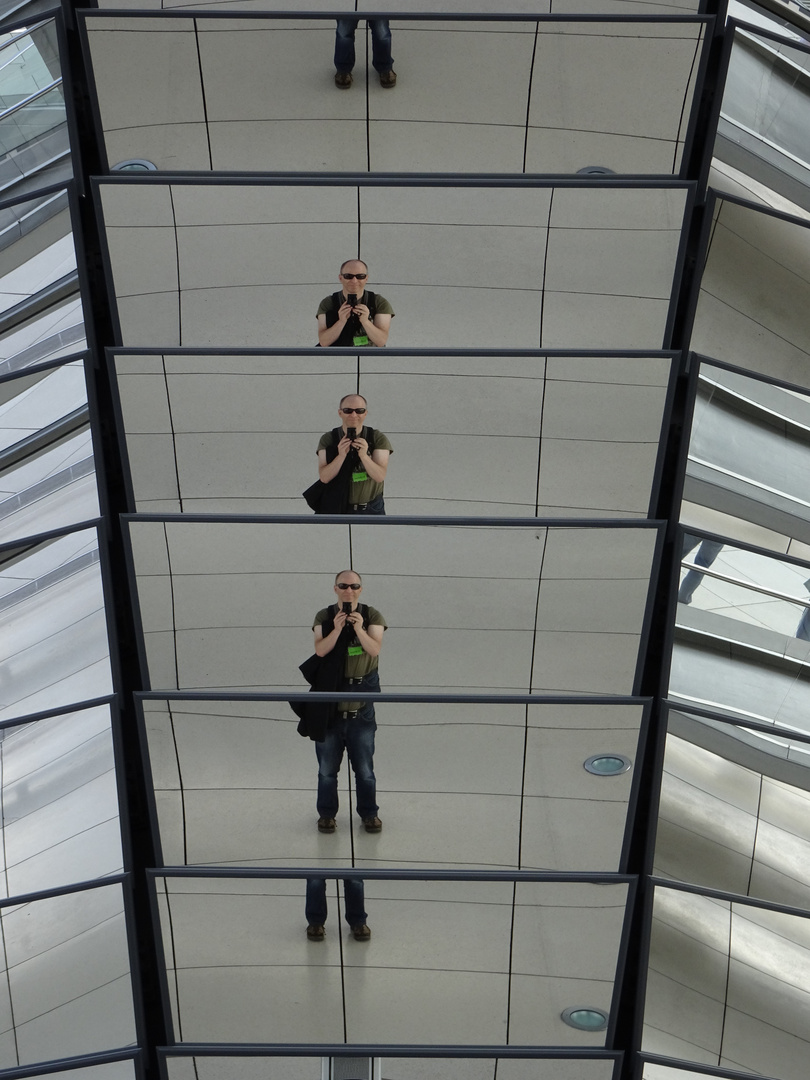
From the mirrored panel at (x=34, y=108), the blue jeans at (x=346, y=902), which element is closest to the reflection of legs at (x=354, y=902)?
the blue jeans at (x=346, y=902)

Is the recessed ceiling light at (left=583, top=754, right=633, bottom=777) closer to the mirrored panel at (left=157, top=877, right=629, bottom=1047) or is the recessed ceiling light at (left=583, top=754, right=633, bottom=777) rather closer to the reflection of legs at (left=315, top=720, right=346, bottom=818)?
the mirrored panel at (left=157, top=877, right=629, bottom=1047)

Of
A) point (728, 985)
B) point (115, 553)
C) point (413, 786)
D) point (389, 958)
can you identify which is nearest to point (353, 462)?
point (115, 553)

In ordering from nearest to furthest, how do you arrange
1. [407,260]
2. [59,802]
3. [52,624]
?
[59,802] → [52,624] → [407,260]

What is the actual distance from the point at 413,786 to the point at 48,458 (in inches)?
106

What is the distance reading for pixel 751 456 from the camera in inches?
372

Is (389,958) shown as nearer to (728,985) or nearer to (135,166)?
(728,985)

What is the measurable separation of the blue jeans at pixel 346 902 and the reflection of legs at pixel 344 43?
4621 millimetres

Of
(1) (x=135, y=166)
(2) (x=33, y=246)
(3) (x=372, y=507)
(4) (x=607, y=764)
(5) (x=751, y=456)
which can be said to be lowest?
(4) (x=607, y=764)

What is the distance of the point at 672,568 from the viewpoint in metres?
8.88

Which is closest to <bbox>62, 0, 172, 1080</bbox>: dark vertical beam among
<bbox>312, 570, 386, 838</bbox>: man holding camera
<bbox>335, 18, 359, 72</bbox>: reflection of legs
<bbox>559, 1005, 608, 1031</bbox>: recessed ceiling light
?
<bbox>312, 570, 386, 838</bbox>: man holding camera

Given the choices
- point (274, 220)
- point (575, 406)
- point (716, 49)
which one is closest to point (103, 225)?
point (274, 220)

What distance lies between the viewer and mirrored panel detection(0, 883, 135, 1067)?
836 cm

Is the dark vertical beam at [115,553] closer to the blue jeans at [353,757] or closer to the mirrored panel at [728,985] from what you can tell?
the blue jeans at [353,757]

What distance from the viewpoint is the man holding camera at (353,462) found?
29.1 feet
